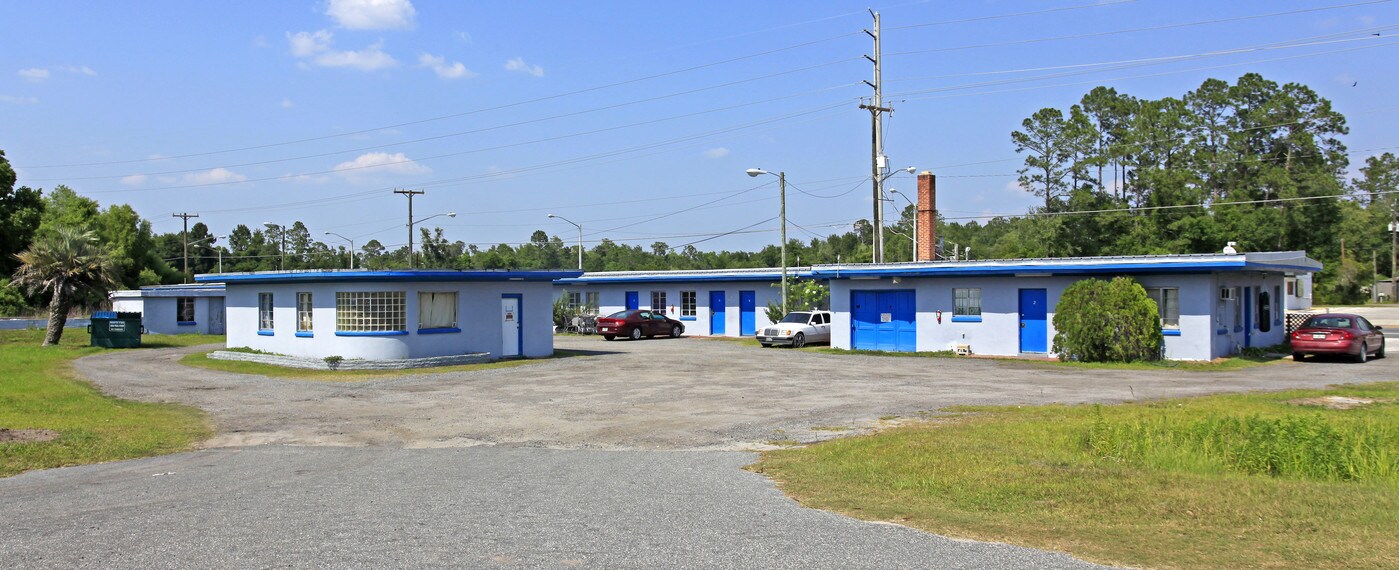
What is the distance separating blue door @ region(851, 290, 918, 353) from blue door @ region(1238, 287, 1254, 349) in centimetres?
1042

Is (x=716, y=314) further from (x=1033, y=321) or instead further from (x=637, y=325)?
(x=1033, y=321)

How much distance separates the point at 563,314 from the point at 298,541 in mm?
45256

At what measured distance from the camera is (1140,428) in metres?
12.4

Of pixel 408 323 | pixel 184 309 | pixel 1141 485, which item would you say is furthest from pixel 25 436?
pixel 184 309

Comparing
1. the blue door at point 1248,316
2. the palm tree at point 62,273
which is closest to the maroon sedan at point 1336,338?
the blue door at point 1248,316

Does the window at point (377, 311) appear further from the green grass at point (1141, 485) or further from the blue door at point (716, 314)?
the blue door at point (716, 314)

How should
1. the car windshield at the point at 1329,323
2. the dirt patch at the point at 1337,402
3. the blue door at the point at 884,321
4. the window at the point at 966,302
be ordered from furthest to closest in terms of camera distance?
the blue door at the point at 884,321 < the window at the point at 966,302 < the car windshield at the point at 1329,323 < the dirt patch at the point at 1337,402

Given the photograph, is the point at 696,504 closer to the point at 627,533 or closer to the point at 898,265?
the point at 627,533

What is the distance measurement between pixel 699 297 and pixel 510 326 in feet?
56.1

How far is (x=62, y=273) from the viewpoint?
A: 131ft

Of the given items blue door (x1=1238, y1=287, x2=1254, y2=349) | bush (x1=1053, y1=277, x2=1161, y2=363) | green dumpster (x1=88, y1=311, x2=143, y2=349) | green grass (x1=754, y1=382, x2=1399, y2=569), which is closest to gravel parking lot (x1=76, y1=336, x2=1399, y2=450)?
bush (x1=1053, y1=277, x2=1161, y2=363)

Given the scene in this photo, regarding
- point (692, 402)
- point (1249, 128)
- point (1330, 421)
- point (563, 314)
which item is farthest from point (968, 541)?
point (1249, 128)

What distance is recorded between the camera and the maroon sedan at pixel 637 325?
44312 millimetres

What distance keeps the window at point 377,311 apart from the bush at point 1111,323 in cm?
1962
